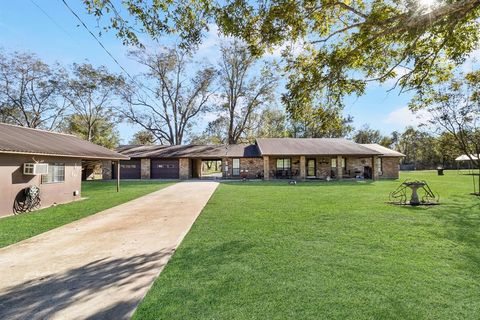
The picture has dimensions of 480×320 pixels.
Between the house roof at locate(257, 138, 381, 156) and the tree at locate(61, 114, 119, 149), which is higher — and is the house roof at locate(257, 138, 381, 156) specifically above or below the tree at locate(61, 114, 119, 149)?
below

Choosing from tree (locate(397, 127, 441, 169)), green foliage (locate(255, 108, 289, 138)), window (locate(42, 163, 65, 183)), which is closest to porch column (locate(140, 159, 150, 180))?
window (locate(42, 163, 65, 183))

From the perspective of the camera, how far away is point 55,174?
11.7 m

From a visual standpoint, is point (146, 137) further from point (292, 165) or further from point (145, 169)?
point (292, 165)

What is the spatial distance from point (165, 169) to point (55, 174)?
14.9 meters

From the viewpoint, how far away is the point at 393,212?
28.2 ft

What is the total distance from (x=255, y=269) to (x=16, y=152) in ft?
29.5

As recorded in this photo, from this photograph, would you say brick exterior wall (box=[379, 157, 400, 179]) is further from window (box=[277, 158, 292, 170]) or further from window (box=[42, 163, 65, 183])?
window (box=[42, 163, 65, 183])

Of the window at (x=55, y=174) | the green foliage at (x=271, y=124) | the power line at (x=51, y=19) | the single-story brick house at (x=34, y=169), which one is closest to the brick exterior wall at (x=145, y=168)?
the single-story brick house at (x=34, y=169)

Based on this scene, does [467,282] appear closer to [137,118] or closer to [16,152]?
[16,152]

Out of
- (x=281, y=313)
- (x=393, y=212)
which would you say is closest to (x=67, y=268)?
(x=281, y=313)

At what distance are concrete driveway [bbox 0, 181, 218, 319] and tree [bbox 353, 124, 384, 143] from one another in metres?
55.7

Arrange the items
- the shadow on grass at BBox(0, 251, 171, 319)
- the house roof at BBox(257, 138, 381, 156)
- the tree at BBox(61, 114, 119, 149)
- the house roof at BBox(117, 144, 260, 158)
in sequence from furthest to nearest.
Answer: the tree at BBox(61, 114, 119, 149), the house roof at BBox(117, 144, 260, 158), the house roof at BBox(257, 138, 381, 156), the shadow on grass at BBox(0, 251, 171, 319)

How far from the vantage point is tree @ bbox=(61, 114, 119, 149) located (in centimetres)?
3475

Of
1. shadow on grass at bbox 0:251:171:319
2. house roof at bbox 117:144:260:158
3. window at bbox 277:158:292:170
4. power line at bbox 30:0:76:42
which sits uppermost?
power line at bbox 30:0:76:42
